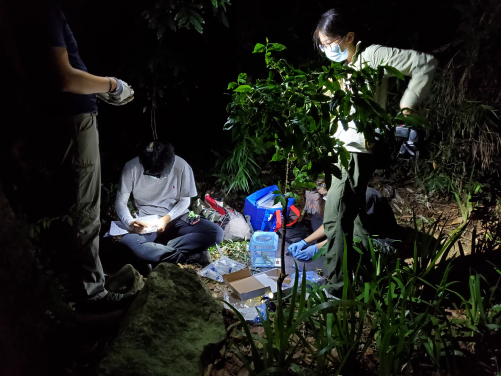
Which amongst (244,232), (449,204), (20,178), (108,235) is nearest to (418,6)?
(449,204)

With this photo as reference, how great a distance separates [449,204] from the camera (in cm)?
484

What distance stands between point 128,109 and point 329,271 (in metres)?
2.85

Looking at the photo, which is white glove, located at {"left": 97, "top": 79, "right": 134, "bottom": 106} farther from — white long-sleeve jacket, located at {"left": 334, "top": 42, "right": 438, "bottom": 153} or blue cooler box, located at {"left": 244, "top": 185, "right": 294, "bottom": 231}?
blue cooler box, located at {"left": 244, "top": 185, "right": 294, "bottom": 231}

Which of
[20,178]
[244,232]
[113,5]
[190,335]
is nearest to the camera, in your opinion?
[20,178]

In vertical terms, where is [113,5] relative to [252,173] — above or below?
above

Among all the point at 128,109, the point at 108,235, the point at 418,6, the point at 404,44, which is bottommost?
the point at 108,235

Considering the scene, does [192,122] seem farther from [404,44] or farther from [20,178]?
[20,178]

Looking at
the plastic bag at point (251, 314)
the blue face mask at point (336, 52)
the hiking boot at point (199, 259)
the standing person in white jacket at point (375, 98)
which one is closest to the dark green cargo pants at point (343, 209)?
the standing person in white jacket at point (375, 98)

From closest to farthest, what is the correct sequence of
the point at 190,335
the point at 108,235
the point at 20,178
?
the point at 20,178
the point at 190,335
the point at 108,235

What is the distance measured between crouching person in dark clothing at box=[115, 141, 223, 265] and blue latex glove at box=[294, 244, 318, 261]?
75 cm

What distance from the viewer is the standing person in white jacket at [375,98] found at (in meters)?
2.55

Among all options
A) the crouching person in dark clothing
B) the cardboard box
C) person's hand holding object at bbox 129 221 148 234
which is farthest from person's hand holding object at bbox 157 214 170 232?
the cardboard box

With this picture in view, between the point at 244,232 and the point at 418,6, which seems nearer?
the point at 244,232

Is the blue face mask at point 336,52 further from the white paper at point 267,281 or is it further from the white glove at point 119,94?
the white paper at point 267,281
